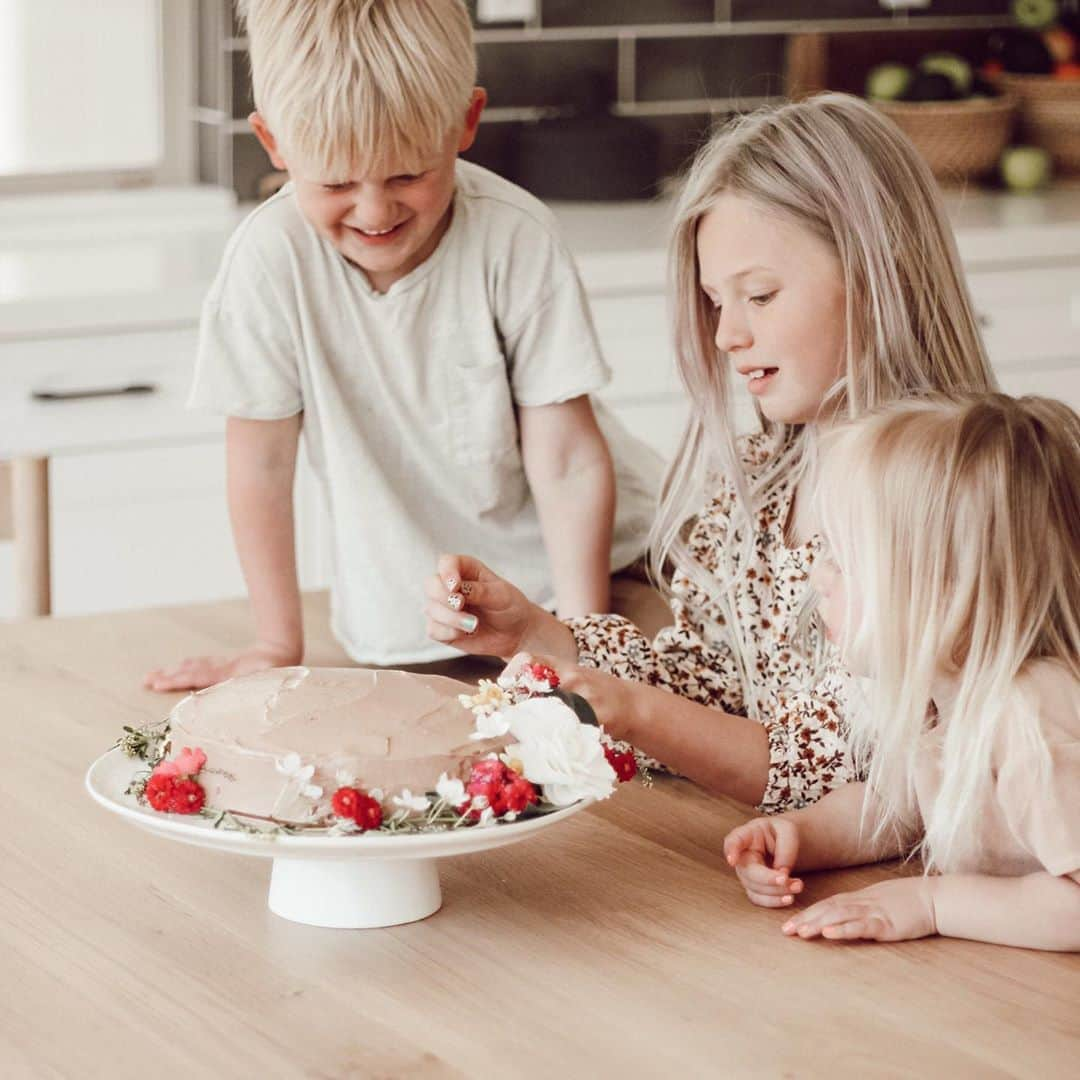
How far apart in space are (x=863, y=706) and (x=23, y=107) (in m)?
2.29

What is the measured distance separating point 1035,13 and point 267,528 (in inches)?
100

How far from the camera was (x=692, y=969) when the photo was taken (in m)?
1.01

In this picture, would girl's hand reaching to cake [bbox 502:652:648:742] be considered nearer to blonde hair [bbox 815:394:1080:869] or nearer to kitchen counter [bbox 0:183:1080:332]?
blonde hair [bbox 815:394:1080:869]

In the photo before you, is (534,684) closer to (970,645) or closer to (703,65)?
(970,645)

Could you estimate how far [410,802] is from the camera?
38.7 inches

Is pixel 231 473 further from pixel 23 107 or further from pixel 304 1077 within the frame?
pixel 23 107

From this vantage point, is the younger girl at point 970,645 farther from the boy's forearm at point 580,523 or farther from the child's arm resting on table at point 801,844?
the boy's forearm at point 580,523

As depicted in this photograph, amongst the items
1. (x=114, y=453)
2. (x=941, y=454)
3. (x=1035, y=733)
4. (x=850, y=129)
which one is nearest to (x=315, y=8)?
(x=850, y=129)

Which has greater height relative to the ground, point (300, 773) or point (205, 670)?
point (300, 773)

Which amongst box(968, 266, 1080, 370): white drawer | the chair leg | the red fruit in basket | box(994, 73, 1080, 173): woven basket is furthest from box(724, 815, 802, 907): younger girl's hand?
the red fruit in basket

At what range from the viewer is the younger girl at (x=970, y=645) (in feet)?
3.33

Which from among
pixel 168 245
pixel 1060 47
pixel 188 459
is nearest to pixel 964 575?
pixel 188 459

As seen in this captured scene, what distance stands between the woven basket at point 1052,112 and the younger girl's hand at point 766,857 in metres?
2.70

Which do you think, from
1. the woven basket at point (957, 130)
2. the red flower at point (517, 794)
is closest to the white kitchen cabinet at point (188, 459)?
the woven basket at point (957, 130)
